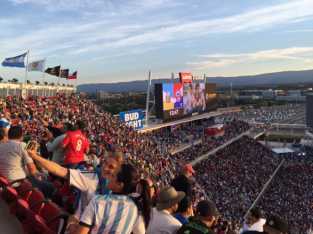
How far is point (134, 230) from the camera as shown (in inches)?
129

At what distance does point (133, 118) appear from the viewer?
3678 cm

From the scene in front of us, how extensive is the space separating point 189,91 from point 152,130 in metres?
5.50

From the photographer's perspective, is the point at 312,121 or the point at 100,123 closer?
the point at 100,123

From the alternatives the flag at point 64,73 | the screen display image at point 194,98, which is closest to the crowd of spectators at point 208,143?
the screen display image at point 194,98

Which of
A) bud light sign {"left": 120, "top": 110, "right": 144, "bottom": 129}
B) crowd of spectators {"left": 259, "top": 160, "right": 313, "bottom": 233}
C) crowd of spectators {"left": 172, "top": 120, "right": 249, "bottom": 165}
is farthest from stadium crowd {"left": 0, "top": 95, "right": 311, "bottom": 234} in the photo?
bud light sign {"left": 120, "top": 110, "right": 144, "bottom": 129}

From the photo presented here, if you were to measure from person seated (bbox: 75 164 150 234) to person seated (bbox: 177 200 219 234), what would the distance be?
0.33 metres

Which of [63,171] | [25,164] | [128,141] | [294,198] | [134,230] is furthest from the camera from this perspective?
[294,198]

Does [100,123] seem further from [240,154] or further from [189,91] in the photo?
[240,154]

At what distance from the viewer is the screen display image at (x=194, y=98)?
41.2 metres

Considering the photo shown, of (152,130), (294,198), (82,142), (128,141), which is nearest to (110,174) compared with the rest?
(82,142)

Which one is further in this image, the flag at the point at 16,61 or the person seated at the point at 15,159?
the flag at the point at 16,61

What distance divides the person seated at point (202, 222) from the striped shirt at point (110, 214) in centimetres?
45

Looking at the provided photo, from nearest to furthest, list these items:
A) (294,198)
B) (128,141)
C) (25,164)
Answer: (25,164) < (128,141) < (294,198)

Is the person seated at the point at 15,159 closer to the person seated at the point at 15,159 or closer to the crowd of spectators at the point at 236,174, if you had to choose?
the person seated at the point at 15,159
